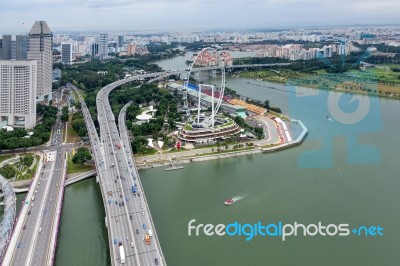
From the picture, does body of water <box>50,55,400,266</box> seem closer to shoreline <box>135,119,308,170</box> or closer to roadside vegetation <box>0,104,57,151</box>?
shoreline <box>135,119,308,170</box>

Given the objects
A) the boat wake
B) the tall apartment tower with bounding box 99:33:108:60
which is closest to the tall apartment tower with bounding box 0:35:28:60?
the boat wake

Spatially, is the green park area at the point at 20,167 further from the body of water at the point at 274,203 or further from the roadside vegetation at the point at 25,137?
the body of water at the point at 274,203

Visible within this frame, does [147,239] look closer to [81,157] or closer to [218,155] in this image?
[81,157]

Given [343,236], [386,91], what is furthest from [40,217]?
[386,91]

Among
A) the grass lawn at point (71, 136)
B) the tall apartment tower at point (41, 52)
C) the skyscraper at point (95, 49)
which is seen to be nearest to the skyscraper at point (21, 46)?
the tall apartment tower at point (41, 52)

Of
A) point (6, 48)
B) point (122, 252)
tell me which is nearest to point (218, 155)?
point (122, 252)

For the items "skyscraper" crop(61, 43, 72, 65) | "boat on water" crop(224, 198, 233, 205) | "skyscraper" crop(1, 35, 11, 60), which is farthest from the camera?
"skyscraper" crop(61, 43, 72, 65)

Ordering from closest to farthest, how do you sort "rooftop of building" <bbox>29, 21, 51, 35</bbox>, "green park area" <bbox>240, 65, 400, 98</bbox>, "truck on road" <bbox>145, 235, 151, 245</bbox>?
"truck on road" <bbox>145, 235, 151, 245</bbox> < "rooftop of building" <bbox>29, 21, 51, 35</bbox> < "green park area" <bbox>240, 65, 400, 98</bbox>
